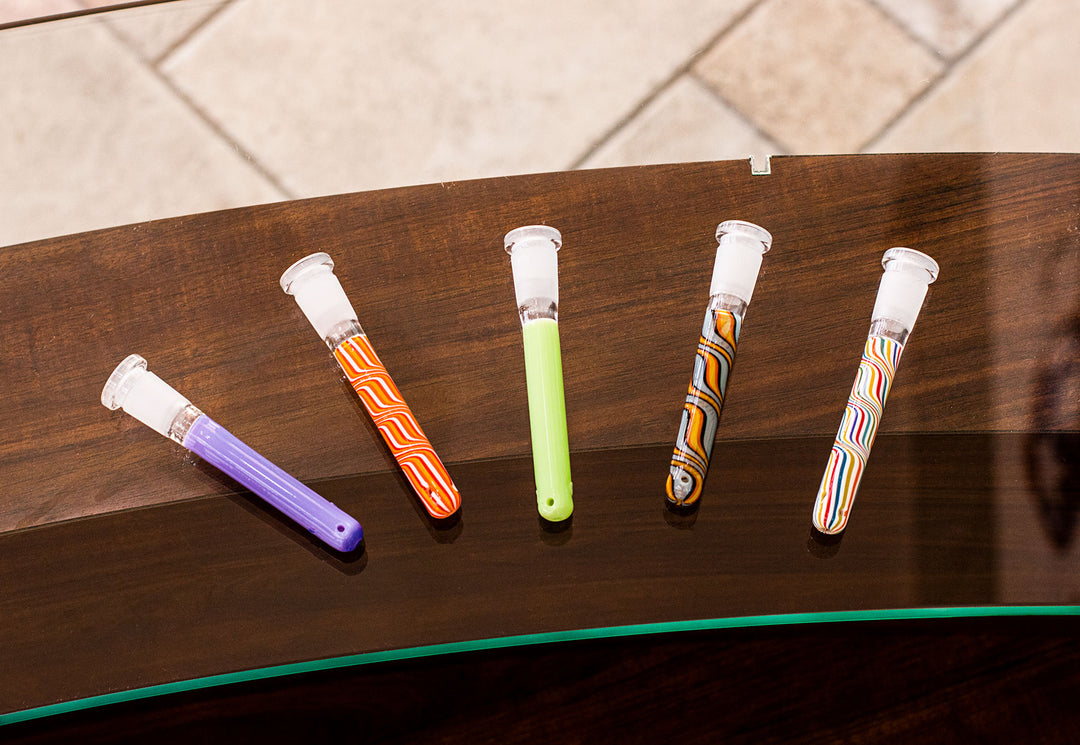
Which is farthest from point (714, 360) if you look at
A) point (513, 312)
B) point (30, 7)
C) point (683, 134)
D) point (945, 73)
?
point (30, 7)

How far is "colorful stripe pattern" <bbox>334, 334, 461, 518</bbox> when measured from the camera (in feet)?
1.87

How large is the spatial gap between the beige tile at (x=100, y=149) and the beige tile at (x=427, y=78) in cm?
4

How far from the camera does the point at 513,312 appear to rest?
2.07ft

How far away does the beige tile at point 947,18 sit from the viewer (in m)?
1.21

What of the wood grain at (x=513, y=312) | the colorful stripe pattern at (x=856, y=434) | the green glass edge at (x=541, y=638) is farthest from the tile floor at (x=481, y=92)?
the green glass edge at (x=541, y=638)

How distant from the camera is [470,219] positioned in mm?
655

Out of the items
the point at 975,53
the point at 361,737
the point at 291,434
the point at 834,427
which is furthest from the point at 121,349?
the point at 975,53

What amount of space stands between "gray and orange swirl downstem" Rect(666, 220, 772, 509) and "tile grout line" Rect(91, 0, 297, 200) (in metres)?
0.72

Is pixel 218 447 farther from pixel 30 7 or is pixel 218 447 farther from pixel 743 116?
pixel 30 7

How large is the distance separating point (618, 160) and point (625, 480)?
681mm

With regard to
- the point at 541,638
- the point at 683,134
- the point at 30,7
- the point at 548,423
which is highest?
the point at 30,7

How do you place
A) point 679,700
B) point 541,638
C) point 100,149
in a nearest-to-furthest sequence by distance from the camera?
point 541,638 → point 679,700 → point 100,149

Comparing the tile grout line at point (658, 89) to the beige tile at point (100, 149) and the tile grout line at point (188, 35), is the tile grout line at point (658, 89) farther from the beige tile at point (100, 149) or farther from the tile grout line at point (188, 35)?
the tile grout line at point (188, 35)

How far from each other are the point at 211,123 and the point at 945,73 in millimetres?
946
